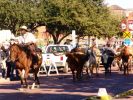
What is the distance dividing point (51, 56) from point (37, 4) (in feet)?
127

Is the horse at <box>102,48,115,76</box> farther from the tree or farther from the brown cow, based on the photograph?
the tree

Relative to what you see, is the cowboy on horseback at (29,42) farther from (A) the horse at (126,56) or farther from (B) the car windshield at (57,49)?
(B) the car windshield at (57,49)

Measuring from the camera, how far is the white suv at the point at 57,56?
3150cm

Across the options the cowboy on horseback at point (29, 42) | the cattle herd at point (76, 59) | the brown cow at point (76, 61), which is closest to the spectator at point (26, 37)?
the cowboy on horseback at point (29, 42)

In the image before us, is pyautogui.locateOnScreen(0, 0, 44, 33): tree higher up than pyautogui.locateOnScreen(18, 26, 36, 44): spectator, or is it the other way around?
pyautogui.locateOnScreen(0, 0, 44, 33): tree

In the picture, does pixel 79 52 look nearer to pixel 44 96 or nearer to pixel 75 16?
pixel 44 96

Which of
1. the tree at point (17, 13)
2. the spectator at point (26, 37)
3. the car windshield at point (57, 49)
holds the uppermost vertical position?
the tree at point (17, 13)

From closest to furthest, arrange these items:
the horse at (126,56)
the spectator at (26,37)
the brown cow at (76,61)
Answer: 1. the spectator at (26,37)
2. the brown cow at (76,61)
3. the horse at (126,56)

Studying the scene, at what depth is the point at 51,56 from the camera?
31.5m

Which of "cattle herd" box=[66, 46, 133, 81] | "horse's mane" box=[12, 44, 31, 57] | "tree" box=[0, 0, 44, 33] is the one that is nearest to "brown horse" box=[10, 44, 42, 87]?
"horse's mane" box=[12, 44, 31, 57]

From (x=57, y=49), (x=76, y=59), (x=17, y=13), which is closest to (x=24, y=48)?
(x=76, y=59)

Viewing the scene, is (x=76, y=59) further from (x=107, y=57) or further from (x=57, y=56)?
(x=57, y=56)

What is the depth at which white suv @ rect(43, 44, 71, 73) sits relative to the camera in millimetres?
31500

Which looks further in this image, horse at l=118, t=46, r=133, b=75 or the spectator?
horse at l=118, t=46, r=133, b=75
